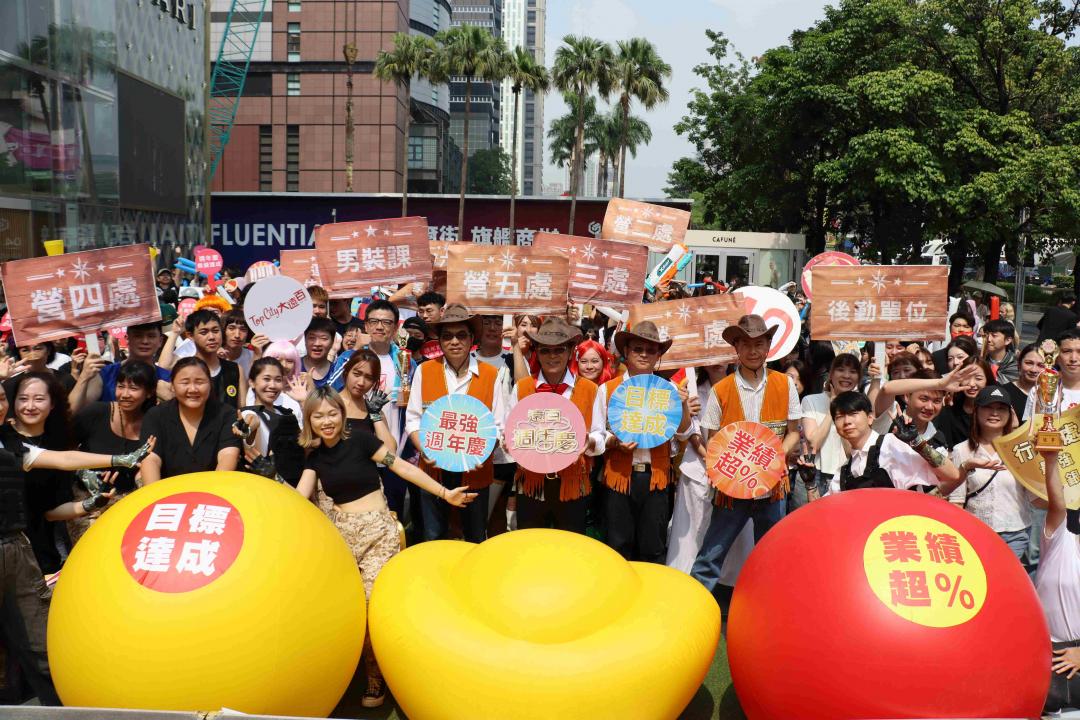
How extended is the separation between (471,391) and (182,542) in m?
2.27

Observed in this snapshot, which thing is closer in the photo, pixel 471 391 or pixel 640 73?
pixel 471 391

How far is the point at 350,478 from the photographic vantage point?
456 centimetres

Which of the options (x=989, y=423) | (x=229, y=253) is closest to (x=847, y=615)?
(x=989, y=423)

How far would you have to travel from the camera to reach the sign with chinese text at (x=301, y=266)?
33.5 feet

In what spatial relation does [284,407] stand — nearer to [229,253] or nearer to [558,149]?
[229,253]

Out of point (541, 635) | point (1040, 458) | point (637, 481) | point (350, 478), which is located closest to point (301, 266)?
point (637, 481)

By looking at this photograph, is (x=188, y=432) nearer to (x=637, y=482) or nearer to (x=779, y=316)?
(x=637, y=482)

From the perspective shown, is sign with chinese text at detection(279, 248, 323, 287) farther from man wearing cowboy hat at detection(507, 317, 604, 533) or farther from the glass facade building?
the glass facade building

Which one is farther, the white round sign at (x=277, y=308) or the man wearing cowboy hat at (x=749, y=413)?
the white round sign at (x=277, y=308)

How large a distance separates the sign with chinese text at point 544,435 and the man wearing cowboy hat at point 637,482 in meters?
0.27

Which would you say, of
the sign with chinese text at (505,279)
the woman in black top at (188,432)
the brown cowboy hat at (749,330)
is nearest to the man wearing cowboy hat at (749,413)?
the brown cowboy hat at (749,330)

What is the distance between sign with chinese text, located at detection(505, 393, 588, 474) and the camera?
204 inches

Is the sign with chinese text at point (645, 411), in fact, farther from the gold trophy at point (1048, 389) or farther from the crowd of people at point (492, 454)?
the gold trophy at point (1048, 389)

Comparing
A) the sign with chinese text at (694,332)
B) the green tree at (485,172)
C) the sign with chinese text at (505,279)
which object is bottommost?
the sign with chinese text at (694,332)
